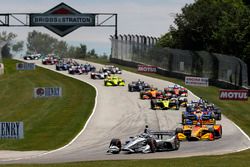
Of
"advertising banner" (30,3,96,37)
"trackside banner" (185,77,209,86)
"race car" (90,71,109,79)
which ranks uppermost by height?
"advertising banner" (30,3,96,37)

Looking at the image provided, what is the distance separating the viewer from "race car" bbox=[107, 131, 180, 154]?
33375 millimetres

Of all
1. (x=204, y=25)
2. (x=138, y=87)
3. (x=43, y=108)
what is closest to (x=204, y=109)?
(x=43, y=108)

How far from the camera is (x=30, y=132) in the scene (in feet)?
145

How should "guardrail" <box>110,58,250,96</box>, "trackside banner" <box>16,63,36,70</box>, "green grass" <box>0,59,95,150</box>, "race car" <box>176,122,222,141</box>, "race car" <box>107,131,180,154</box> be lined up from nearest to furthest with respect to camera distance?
"race car" <box>107,131,180,154</box> → "race car" <box>176,122,222,141</box> → "green grass" <box>0,59,95,150</box> → "guardrail" <box>110,58,250,96</box> → "trackside banner" <box>16,63,36,70</box>

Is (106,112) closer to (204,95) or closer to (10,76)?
(204,95)

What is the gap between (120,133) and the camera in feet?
141

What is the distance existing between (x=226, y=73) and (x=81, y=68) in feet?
80.1

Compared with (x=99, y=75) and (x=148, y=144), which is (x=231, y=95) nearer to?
(x=148, y=144)

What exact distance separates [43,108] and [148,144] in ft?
87.9

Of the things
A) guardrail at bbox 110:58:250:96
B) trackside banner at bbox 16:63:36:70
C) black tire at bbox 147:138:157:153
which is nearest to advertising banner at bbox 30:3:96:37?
black tire at bbox 147:138:157:153

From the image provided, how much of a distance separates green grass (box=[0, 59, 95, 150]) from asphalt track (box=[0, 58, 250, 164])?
1.07m

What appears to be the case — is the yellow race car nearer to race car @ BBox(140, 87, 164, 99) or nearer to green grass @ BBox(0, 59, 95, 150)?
green grass @ BBox(0, 59, 95, 150)

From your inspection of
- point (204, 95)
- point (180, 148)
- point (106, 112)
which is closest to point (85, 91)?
point (204, 95)

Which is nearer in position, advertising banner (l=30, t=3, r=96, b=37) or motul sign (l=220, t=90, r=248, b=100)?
advertising banner (l=30, t=3, r=96, b=37)
